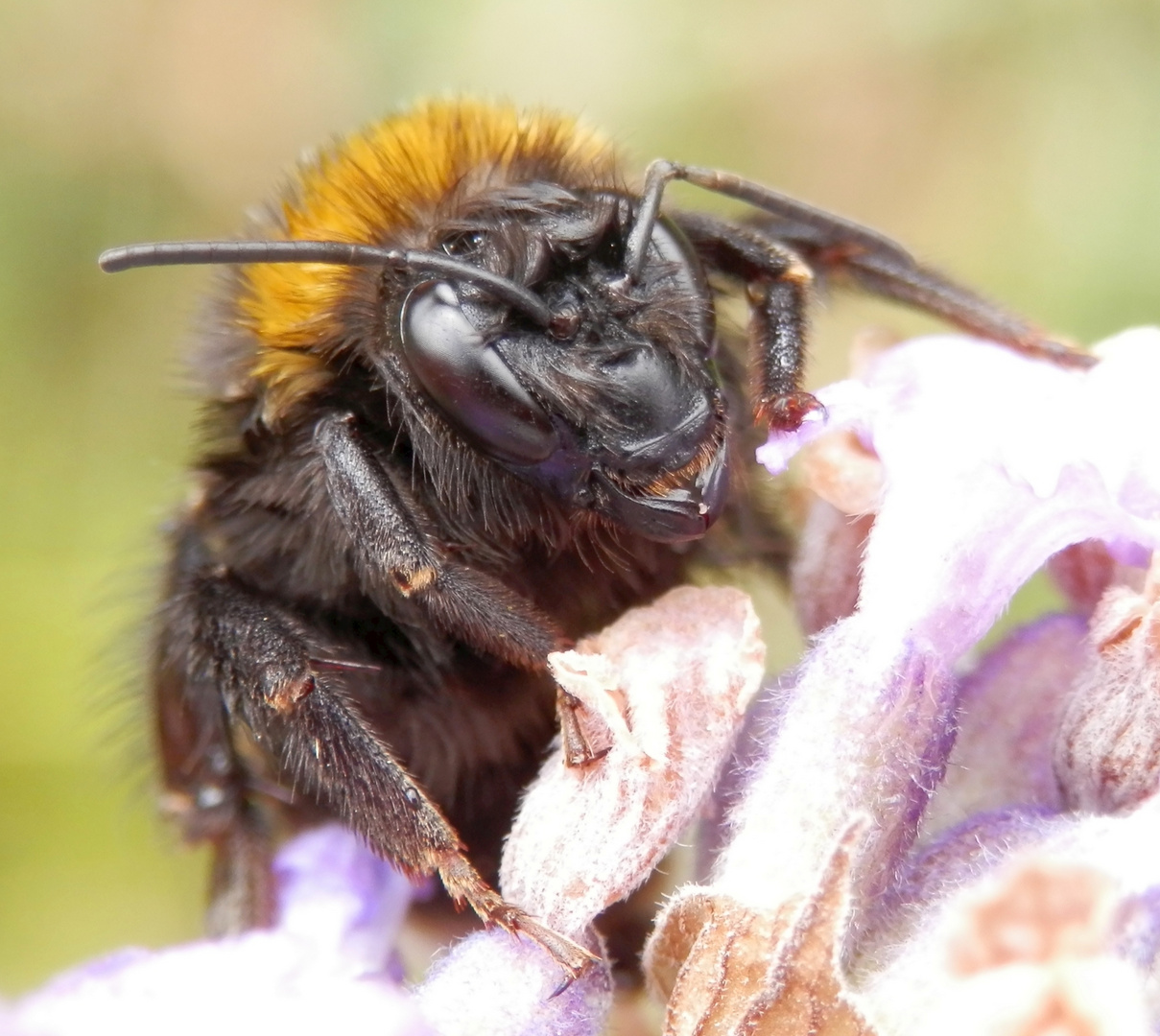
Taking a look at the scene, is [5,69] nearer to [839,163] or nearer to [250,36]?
[250,36]

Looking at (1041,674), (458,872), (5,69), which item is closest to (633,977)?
(458,872)

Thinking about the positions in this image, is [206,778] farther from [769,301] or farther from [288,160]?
[288,160]

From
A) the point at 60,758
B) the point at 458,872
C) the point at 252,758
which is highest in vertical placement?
the point at 458,872

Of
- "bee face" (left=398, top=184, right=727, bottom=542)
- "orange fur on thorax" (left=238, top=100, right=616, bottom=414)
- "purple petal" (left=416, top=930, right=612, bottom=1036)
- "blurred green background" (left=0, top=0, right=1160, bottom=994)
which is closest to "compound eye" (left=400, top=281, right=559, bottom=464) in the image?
"bee face" (left=398, top=184, right=727, bottom=542)

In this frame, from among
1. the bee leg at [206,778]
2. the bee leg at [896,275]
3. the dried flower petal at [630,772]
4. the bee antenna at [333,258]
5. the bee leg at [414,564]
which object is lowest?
the bee leg at [206,778]

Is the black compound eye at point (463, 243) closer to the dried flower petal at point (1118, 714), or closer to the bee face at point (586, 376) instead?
the bee face at point (586, 376)

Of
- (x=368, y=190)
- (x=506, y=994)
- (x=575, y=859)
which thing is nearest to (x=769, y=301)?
(x=368, y=190)

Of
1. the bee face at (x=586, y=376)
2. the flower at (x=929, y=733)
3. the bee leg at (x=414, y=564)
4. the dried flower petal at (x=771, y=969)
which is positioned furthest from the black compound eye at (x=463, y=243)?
the dried flower petal at (x=771, y=969)

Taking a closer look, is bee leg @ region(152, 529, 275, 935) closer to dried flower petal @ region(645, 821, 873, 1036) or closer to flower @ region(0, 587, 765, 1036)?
flower @ region(0, 587, 765, 1036)
